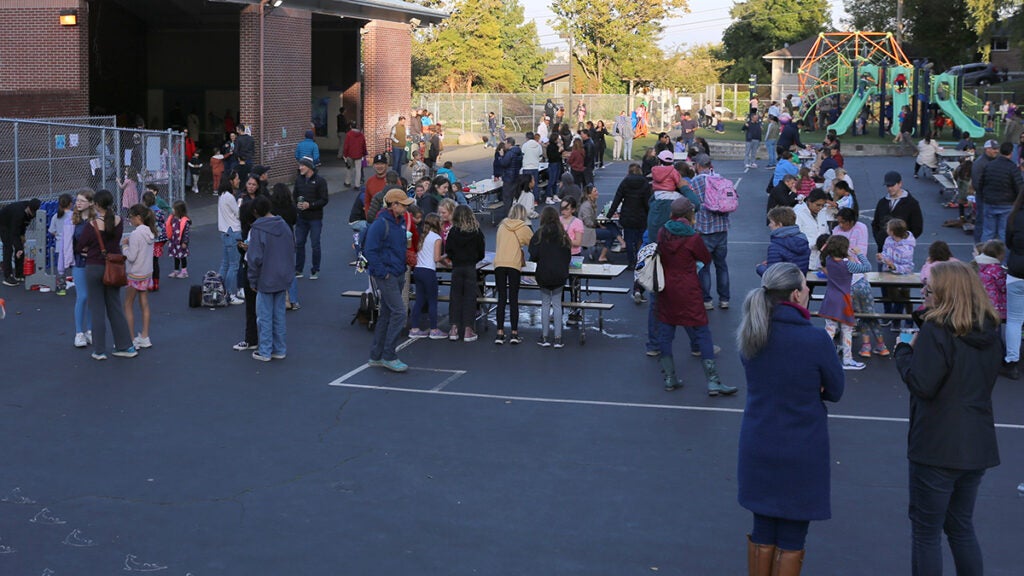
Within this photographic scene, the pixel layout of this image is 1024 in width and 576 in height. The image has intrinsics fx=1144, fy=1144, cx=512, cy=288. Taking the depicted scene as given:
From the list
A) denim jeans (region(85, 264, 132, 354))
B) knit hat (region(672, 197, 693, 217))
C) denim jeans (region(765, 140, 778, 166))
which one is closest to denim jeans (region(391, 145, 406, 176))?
denim jeans (region(765, 140, 778, 166))

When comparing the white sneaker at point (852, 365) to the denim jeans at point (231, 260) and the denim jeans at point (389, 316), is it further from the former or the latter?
the denim jeans at point (231, 260)

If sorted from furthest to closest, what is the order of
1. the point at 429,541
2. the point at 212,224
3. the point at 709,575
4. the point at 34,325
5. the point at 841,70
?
the point at 841,70 < the point at 212,224 < the point at 34,325 < the point at 429,541 < the point at 709,575

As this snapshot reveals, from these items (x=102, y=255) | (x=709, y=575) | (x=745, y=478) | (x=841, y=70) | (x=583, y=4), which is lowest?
(x=709, y=575)

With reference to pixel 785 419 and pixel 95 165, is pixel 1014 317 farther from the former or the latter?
pixel 95 165

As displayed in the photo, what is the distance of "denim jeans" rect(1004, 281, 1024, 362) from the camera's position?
12055 millimetres

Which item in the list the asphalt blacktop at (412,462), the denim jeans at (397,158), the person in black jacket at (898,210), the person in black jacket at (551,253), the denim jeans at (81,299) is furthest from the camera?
the denim jeans at (397,158)

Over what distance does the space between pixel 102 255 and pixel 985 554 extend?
905 centimetres

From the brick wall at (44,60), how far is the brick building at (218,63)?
2cm

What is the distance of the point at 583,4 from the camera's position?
74.1 metres

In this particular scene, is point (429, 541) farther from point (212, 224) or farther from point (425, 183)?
point (212, 224)

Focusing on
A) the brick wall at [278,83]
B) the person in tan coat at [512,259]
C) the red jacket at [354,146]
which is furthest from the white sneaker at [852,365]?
the brick wall at [278,83]

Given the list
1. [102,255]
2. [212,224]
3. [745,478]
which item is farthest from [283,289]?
[212,224]

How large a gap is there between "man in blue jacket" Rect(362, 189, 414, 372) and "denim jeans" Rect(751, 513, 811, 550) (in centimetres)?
649

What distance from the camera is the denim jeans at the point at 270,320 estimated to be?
12.5 m
